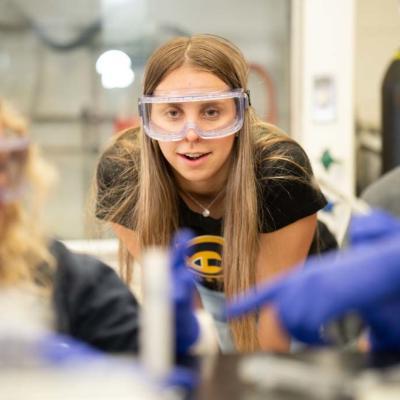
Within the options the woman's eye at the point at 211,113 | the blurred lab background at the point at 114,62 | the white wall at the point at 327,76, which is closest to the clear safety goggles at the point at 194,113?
the woman's eye at the point at 211,113

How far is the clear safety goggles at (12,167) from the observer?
90cm

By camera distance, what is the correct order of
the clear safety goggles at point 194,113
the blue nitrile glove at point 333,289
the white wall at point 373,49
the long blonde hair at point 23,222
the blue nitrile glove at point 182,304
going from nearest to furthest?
the blue nitrile glove at point 333,289 → the blue nitrile glove at point 182,304 → the long blonde hair at point 23,222 → the clear safety goggles at point 194,113 → the white wall at point 373,49

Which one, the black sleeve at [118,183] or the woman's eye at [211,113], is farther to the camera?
the black sleeve at [118,183]

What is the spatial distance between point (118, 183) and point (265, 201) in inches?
13.1

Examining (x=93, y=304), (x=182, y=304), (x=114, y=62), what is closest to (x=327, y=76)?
(x=114, y=62)

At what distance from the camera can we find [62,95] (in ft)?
9.43

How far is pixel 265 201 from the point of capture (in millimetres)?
1533

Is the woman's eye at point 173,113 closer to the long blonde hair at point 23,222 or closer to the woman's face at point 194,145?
the woman's face at point 194,145

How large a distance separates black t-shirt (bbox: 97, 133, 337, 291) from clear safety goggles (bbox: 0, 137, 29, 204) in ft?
2.19

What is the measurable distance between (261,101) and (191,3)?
18.7 inches

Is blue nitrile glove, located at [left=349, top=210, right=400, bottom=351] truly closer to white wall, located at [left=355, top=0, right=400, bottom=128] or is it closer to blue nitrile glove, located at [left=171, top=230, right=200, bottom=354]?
blue nitrile glove, located at [left=171, top=230, right=200, bottom=354]

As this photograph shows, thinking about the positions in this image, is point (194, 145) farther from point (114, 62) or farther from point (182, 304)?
point (114, 62)

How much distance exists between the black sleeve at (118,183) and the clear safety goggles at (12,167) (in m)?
0.66

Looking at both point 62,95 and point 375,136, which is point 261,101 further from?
point 62,95
